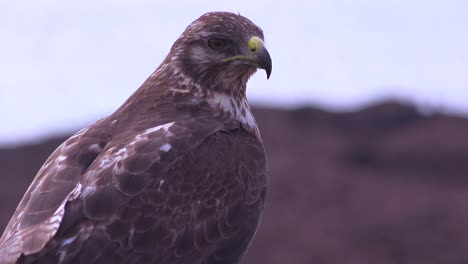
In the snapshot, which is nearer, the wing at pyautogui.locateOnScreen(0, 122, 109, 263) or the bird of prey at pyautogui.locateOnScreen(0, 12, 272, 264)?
the wing at pyautogui.locateOnScreen(0, 122, 109, 263)

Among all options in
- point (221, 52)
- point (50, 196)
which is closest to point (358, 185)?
point (221, 52)

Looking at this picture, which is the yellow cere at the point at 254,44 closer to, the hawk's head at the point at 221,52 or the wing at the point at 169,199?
the hawk's head at the point at 221,52

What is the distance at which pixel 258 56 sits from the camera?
11.1 meters

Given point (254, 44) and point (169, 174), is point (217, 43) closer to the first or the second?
point (254, 44)

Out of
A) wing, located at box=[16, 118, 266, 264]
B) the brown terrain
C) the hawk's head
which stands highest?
the hawk's head

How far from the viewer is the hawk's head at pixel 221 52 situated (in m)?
11.1

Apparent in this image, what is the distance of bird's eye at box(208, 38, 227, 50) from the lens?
11203 millimetres

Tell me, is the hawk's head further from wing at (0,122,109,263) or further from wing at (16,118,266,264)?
wing at (0,122,109,263)

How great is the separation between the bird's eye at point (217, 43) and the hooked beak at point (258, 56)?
0.18m

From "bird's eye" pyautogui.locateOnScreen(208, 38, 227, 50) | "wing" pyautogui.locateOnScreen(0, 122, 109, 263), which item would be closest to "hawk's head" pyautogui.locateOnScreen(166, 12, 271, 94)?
"bird's eye" pyautogui.locateOnScreen(208, 38, 227, 50)

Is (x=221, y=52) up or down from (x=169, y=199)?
up

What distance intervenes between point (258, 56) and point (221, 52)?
347mm

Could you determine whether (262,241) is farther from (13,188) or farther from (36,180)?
(36,180)

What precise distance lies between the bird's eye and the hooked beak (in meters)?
0.18
